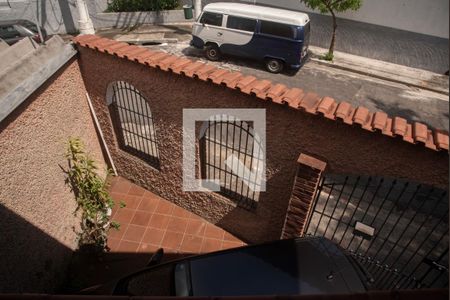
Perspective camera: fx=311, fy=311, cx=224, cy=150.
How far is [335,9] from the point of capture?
1294 centimetres

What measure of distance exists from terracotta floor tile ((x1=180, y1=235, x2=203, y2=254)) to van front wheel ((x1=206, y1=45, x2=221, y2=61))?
896cm

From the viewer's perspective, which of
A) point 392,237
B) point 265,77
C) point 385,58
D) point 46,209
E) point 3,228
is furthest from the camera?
point 385,58

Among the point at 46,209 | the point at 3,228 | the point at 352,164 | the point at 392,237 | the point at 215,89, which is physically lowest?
the point at 392,237

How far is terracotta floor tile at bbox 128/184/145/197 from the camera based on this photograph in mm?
7102

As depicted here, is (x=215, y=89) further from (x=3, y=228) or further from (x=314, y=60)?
(x=314, y=60)

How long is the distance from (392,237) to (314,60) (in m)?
9.65

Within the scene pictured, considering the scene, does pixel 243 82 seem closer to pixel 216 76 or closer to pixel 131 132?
pixel 216 76

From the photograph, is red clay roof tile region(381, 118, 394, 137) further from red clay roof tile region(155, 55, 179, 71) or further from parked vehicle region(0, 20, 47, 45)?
parked vehicle region(0, 20, 47, 45)

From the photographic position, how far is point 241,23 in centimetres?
1191

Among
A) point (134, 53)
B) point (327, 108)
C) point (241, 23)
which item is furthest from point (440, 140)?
point (241, 23)

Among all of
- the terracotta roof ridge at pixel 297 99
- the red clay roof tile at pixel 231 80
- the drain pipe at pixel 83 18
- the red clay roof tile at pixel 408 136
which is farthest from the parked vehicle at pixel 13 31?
the red clay roof tile at pixel 408 136

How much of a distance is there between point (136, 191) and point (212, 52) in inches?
314

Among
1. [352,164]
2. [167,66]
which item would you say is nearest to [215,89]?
[167,66]

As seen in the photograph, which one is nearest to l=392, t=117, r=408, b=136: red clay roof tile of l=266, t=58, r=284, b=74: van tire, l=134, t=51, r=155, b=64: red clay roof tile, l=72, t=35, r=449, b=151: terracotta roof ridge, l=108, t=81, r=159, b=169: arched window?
l=72, t=35, r=449, b=151: terracotta roof ridge
